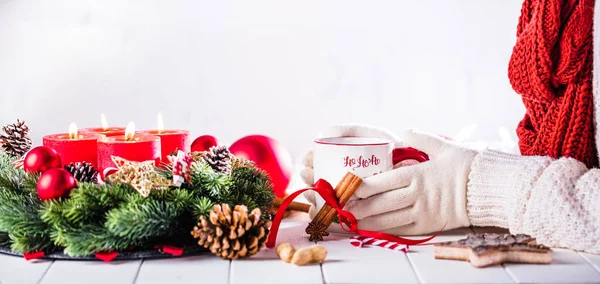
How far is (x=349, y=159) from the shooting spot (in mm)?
966

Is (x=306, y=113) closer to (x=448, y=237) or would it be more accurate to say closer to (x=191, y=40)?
(x=191, y=40)

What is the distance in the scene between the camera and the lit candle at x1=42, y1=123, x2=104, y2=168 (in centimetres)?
97

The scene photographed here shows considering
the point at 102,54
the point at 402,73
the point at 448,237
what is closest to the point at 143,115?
the point at 102,54

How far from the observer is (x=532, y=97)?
1.00 metres

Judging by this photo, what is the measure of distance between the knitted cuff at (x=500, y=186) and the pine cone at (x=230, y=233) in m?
0.33

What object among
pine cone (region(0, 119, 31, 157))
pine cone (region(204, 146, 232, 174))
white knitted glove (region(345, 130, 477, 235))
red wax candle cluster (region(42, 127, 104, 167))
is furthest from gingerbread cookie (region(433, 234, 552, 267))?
pine cone (region(0, 119, 31, 157))

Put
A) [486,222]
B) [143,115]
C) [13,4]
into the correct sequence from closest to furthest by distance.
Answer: [486,222]
[13,4]
[143,115]

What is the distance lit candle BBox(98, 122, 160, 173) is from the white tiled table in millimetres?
152

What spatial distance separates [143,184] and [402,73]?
1255 mm

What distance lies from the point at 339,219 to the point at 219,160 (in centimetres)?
19

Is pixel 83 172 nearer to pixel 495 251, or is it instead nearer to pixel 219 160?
pixel 219 160

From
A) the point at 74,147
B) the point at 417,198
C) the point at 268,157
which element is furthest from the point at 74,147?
the point at 417,198

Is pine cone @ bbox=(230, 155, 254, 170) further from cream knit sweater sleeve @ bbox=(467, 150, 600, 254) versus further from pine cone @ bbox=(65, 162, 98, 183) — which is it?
cream knit sweater sleeve @ bbox=(467, 150, 600, 254)

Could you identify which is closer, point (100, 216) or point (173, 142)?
point (100, 216)
